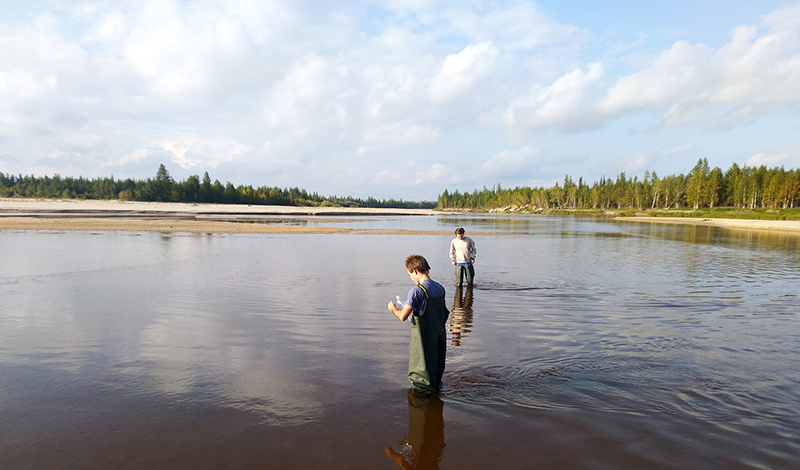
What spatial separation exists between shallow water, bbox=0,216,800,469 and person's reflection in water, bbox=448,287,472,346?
0.08m

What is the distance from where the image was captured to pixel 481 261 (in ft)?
75.1

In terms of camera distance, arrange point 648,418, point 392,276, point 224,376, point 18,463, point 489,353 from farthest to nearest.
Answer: point 392,276, point 489,353, point 224,376, point 648,418, point 18,463

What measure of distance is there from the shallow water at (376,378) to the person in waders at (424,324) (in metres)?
0.43

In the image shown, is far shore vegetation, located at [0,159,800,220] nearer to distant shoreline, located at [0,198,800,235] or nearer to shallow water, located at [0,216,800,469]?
distant shoreline, located at [0,198,800,235]

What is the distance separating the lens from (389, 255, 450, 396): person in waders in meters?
5.43

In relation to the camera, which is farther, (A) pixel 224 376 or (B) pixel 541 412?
(A) pixel 224 376

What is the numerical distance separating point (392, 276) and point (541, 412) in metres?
11.8

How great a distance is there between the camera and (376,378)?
6.73m

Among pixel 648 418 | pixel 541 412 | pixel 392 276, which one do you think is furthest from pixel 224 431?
pixel 392 276

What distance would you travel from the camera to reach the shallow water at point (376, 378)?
4.78 meters

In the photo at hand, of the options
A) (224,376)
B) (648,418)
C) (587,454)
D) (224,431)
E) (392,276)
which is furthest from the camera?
(392,276)

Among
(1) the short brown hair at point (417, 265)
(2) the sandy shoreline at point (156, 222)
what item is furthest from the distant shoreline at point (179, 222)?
(1) the short brown hair at point (417, 265)

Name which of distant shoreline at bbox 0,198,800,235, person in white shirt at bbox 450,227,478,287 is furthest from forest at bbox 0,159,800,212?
person in white shirt at bbox 450,227,478,287

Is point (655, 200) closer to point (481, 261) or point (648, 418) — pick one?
point (481, 261)
